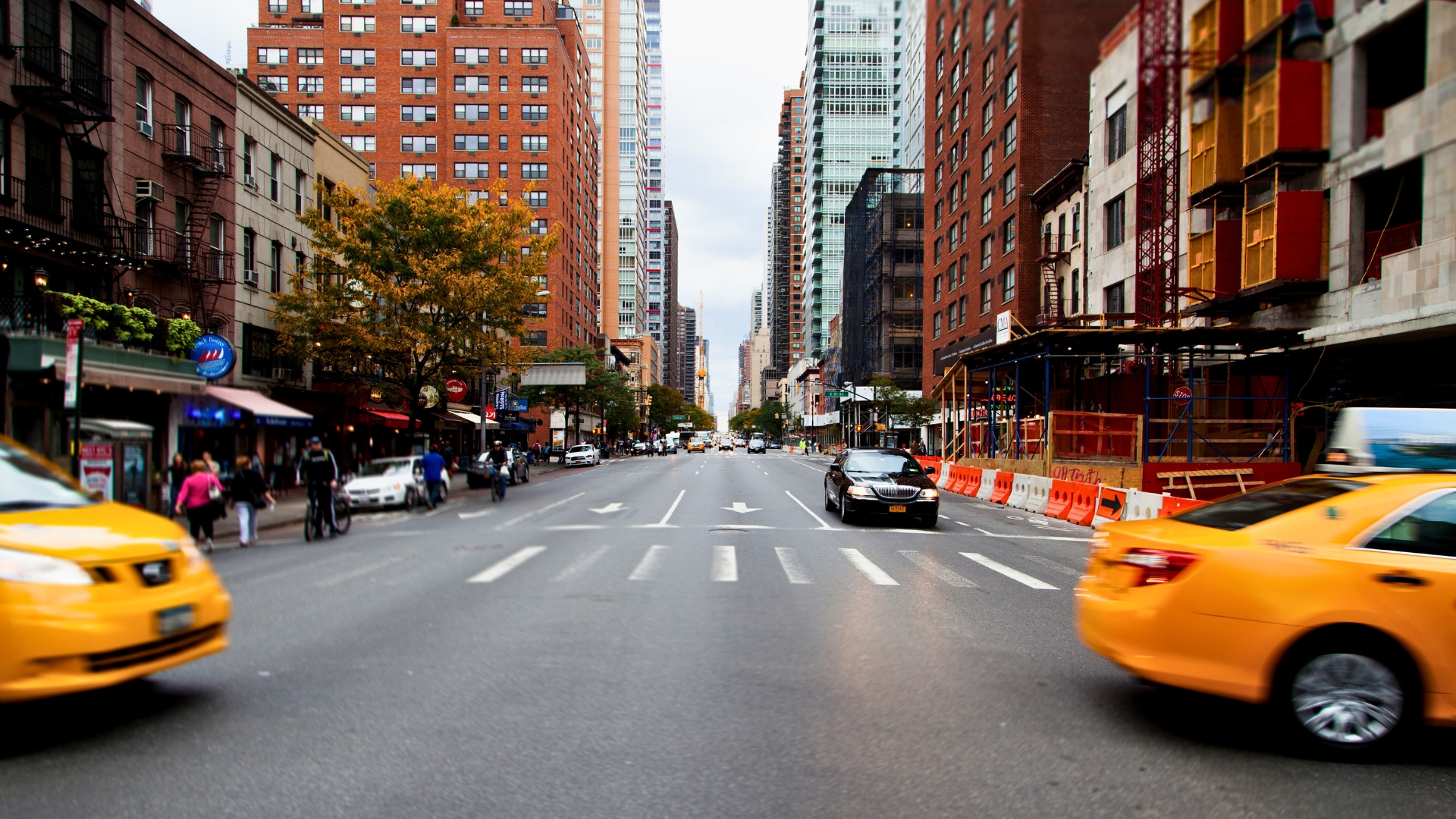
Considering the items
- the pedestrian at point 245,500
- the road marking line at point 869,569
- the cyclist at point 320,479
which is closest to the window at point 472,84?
the cyclist at point 320,479

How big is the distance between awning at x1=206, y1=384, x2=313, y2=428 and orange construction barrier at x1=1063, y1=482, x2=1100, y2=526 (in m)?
22.0

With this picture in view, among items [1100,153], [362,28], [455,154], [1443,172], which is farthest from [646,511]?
[362,28]

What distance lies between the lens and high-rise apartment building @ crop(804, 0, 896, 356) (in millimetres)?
117250

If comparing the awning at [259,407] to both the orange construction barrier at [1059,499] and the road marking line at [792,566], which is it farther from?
the orange construction barrier at [1059,499]

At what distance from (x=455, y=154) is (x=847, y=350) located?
49594 millimetres

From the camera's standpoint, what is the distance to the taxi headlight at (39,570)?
14.5 ft

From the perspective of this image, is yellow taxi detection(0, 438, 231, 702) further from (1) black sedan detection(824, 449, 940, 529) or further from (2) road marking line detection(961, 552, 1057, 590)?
(1) black sedan detection(824, 449, 940, 529)

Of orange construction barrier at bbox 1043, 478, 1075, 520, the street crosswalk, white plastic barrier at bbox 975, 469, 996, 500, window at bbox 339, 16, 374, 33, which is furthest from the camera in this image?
window at bbox 339, 16, 374, 33

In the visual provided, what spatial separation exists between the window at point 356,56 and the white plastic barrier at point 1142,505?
73.8 m

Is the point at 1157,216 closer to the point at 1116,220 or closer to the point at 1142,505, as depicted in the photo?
the point at 1116,220

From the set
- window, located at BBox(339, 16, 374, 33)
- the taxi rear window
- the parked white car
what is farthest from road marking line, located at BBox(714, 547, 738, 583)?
window, located at BBox(339, 16, 374, 33)

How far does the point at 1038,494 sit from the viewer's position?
855 inches

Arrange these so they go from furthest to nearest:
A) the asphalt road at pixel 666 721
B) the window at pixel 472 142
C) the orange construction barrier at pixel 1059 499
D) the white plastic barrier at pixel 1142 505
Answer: the window at pixel 472 142 < the orange construction barrier at pixel 1059 499 < the white plastic barrier at pixel 1142 505 < the asphalt road at pixel 666 721

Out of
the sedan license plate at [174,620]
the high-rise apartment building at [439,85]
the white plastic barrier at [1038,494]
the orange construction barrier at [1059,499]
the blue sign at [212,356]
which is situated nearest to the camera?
the sedan license plate at [174,620]
